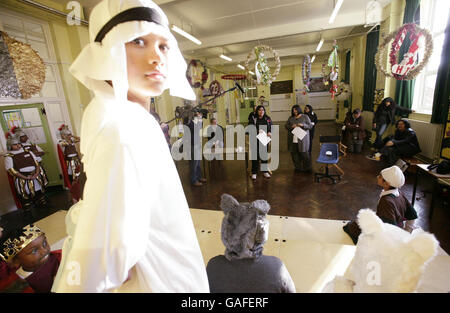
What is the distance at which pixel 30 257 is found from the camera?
1.57m

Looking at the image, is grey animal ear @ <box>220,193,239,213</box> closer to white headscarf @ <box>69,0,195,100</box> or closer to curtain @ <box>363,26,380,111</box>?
white headscarf @ <box>69,0,195,100</box>

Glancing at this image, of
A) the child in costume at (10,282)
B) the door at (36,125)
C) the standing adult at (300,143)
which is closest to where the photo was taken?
the child in costume at (10,282)

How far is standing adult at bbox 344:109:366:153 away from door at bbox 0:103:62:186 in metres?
8.12

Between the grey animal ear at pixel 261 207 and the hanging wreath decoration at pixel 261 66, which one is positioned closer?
the grey animal ear at pixel 261 207

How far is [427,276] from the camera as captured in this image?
192 cm

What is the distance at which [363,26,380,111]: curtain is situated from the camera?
742cm

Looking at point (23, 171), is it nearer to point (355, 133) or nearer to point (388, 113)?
point (355, 133)

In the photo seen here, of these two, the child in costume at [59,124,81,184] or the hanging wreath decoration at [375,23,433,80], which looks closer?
the hanging wreath decoration at [375,23,433,80]

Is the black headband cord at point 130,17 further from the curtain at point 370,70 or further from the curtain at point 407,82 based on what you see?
the curtain at point 370,70

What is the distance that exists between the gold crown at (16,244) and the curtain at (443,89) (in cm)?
634

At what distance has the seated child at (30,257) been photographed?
4.93ft

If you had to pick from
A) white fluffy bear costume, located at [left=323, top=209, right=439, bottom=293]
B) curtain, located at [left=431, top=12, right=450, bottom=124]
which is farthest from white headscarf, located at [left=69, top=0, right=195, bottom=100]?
curtain, located at [left=431, top=12, right=450, bottom=124]

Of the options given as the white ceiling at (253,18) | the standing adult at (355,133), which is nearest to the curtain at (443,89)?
the standing adult at (355,133)

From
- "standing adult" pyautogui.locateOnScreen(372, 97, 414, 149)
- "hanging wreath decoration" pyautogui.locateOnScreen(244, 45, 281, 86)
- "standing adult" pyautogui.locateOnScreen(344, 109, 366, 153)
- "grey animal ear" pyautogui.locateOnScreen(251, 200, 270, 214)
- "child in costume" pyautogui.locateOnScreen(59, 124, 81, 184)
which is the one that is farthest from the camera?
"standing adult" pyautogui.locateOnScreen(344, 109, 366, 153)
